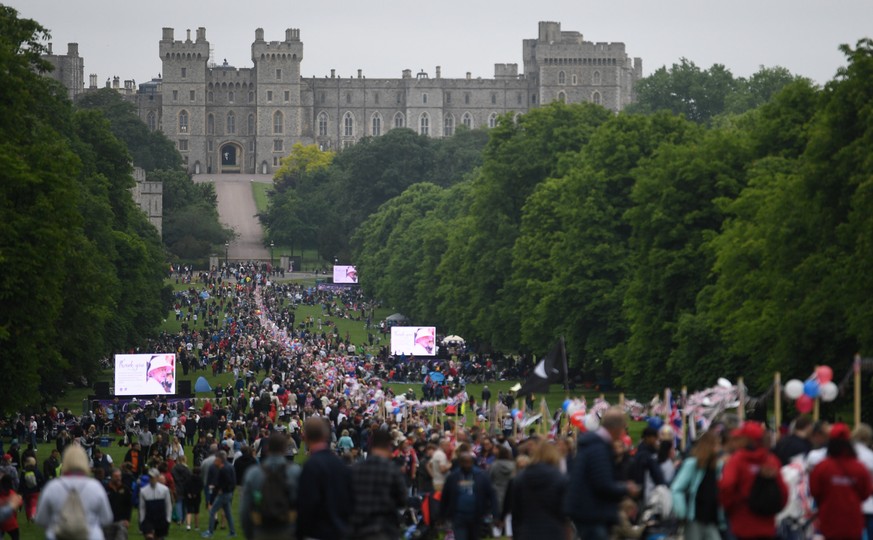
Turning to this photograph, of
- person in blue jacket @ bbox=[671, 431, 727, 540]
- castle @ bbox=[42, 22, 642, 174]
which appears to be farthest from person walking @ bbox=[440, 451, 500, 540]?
castle @ bbox=[42, 22, 642, 174]

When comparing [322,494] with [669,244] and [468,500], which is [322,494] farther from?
[669,244]

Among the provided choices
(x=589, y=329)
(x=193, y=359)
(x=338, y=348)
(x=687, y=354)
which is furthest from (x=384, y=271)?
(x=687, y=354)

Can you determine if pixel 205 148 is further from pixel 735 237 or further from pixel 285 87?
pixel 735 237

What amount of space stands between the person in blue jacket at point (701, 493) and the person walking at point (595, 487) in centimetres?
61

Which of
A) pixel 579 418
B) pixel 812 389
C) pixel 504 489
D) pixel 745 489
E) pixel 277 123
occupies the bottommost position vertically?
pixel 504 489

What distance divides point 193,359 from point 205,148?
129m

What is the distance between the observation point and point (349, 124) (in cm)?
19950

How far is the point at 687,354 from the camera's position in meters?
42.7

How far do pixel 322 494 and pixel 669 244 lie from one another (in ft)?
112

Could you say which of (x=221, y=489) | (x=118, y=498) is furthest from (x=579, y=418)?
(x=118, y=498)

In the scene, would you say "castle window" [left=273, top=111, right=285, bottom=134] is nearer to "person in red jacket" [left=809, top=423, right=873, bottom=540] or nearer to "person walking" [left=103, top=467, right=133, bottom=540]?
"person walking" [left=103, top=467, right=133, bottom=540]

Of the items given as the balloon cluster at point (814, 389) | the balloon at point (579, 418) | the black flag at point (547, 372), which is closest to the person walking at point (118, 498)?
the balloon at point (579, 418)

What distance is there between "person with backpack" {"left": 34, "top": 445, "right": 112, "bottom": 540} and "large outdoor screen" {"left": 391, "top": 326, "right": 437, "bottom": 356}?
5073cm

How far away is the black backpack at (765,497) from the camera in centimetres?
1320
